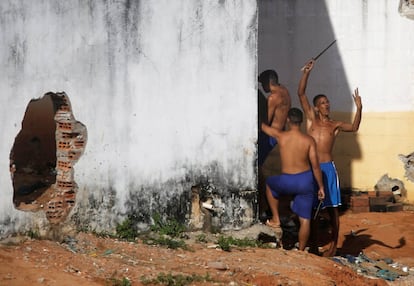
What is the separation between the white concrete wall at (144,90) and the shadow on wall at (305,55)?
3.45m

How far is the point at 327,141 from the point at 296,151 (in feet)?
3.37

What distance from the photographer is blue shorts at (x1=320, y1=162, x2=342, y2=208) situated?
9.59 meters

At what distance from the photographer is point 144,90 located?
8.77m

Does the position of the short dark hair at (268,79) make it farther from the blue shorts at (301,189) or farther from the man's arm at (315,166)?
the blue shorts at (301,189)

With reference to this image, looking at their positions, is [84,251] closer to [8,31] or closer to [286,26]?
[8,31]

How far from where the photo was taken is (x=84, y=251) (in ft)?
26.9

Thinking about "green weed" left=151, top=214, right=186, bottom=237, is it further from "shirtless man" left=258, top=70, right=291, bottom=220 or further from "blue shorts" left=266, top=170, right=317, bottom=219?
"shirtless man" left=258, top=70, right=291, bottom=220

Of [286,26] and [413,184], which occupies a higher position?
[286,26]

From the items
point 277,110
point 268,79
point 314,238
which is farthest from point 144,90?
point 314,238

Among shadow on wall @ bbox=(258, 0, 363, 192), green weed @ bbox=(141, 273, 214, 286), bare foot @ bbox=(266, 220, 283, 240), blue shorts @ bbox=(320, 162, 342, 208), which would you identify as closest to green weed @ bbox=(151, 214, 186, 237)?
bare foot @ bbox=(266, 220, 283, 240)

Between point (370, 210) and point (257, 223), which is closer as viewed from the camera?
point (257, 223)

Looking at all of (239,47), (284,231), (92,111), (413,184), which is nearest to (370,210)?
(413,184)

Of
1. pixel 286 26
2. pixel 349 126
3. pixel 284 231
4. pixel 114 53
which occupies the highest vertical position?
pixel 286 26

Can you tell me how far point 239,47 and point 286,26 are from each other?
364 cm
